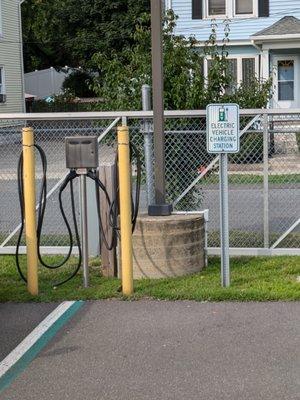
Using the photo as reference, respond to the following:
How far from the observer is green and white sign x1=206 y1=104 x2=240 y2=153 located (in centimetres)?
697

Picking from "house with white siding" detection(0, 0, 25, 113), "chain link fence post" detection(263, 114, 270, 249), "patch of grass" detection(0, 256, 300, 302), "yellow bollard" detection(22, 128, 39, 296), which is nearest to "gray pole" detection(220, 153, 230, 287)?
"patch of grass" detection(0, 256, 300, 302)

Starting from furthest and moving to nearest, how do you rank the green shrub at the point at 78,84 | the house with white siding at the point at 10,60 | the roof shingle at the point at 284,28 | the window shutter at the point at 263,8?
the green shrub at the point at 78,84 → the house with white siding at the point at 10,60 → the window shutter at the point at 263,8 → the roof shingle at the point at 284,28

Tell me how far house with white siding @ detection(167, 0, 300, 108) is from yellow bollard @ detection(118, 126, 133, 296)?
1682 cm

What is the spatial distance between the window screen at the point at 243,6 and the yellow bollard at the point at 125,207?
1813 centimetres

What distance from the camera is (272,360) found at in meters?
5.29

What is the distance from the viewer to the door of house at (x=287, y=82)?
76.8 feet

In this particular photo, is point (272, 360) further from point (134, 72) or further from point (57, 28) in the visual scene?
point (57, 28)

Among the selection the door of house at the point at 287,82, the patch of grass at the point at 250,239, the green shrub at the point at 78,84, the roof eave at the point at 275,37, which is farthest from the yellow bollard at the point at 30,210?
the green shrub at the point at 78,84

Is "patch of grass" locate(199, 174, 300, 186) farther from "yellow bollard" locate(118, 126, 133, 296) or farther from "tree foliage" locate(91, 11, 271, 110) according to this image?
"yellow bollard" locate(118, 126, 133, 296)

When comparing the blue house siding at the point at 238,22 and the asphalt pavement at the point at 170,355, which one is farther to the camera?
the blue house siding at the point at 238,22

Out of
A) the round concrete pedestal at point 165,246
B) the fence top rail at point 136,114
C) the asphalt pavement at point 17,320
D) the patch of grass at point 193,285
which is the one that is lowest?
the asphalt pavement at point 17,320

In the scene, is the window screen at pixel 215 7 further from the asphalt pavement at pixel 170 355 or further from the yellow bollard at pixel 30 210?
the asphalt pavement at pixel 170 355

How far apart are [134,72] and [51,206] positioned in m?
4.11

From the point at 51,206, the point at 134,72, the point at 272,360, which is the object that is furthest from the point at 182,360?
the point at 51,206
